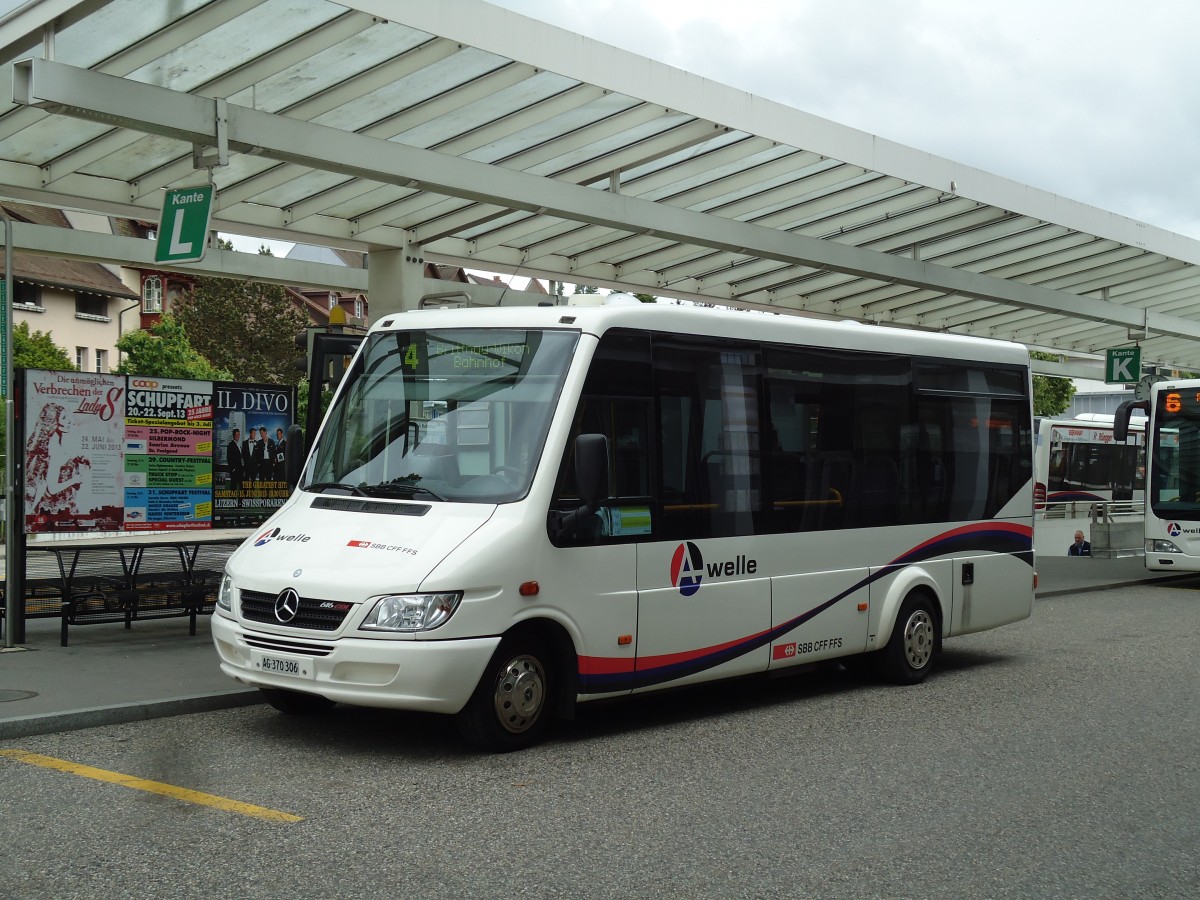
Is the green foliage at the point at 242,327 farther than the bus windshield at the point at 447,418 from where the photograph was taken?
Yes

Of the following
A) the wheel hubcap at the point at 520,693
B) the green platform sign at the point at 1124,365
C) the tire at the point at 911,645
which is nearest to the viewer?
the wheel hubcap at the point at 520,693

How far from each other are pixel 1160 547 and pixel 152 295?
74.4 m

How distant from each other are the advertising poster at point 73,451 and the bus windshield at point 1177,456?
16067 mm

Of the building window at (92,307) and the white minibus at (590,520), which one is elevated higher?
the building window at (92,307)

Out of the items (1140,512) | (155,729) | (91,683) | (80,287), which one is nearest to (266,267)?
(91,683)

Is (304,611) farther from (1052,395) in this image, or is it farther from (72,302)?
(1052,395)

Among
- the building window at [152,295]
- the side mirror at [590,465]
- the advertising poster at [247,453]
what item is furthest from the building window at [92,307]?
the side mirror at [590,465]

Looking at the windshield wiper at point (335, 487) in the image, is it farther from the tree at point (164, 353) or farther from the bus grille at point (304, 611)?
the tree at point (164, 353)

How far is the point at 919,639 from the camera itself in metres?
11.0

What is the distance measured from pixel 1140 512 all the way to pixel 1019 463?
20009 mm

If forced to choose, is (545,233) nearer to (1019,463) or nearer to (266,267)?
(266,267)

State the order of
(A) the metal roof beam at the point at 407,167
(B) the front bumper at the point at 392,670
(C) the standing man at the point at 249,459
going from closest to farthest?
(B) the front bumper at the point at 392,670 < (A) the metal roof beam at the point at 407,167 < (C) the standing man at the point at 249,459

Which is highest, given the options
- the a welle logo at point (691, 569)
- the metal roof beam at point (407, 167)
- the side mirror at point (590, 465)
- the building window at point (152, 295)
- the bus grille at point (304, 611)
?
the building window at point (152, 295)

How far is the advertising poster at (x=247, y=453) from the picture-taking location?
41.8 ft
